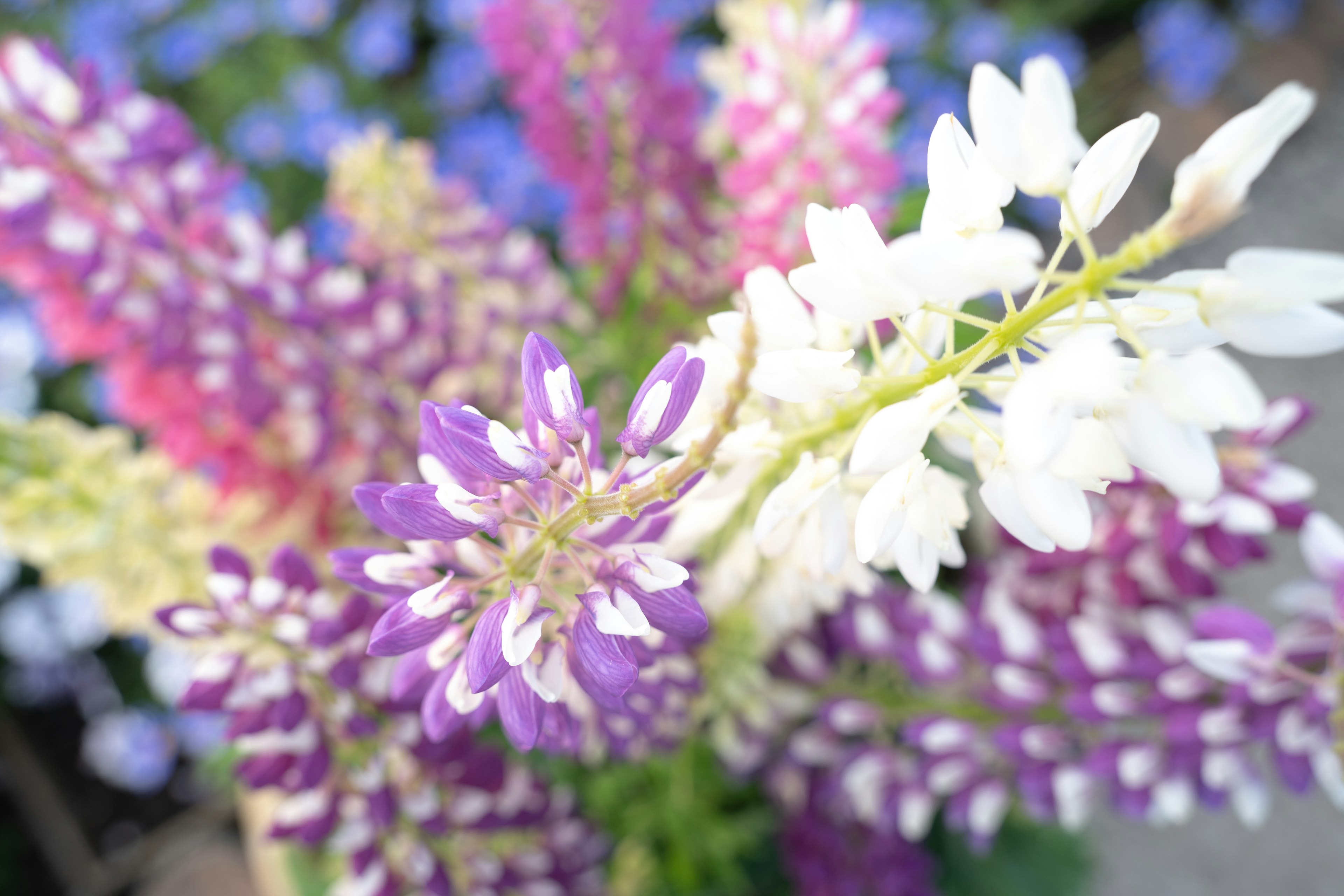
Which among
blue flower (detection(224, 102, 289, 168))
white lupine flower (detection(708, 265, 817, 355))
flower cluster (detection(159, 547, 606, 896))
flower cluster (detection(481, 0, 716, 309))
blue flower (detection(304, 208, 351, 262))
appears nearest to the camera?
white lupine flower (detection(708, 265, 817, 355))

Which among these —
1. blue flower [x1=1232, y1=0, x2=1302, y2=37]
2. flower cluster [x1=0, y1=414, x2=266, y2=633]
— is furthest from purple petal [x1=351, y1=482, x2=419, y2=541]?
blue flower [x1=1232, y1=0, x2=1302, y2=37]

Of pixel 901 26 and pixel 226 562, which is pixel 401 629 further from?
pixel 901 26

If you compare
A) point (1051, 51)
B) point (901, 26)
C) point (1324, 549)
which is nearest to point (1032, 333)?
point (1324, 549)

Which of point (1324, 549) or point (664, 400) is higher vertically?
point (664, 400)

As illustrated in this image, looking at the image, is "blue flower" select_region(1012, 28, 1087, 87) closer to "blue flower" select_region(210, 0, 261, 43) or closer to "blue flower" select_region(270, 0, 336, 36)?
"blue flower" select_region(270, 0, 336, 36)

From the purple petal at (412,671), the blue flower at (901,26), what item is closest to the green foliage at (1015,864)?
the purple petal at (412,671)

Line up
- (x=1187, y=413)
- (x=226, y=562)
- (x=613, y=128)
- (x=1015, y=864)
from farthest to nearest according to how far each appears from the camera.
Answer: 1. (x=1015, y=864)
2. (x=613, y=128)
3. (x=226, y=562)
4. (x=1187, y=413)

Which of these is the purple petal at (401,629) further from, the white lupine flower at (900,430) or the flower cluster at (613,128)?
the flower cluster at (613,128)
